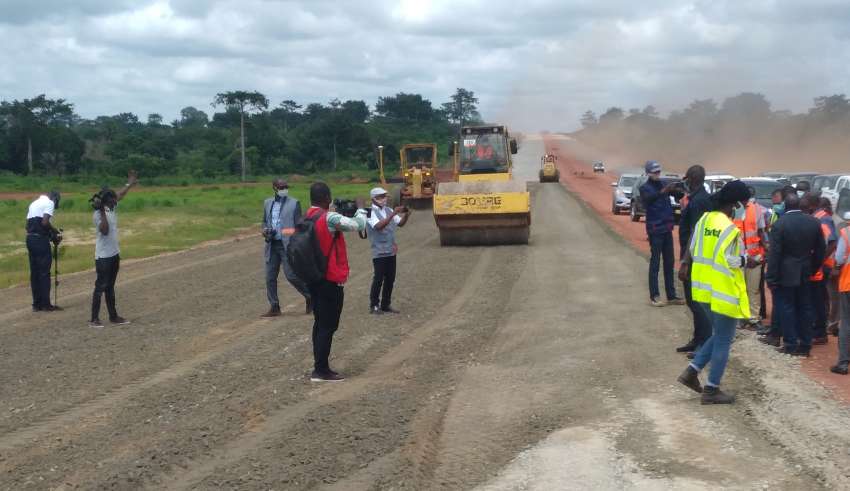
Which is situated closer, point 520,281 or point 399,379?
point 399,379

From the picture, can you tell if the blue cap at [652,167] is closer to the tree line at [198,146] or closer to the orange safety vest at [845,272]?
the orange safety vest at [845,272]

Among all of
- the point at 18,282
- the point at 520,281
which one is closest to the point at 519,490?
the point at 520,281

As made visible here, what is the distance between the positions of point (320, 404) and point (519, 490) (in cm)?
264

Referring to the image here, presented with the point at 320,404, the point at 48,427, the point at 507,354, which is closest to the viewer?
the point at 48,427

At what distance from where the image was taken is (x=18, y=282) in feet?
59.9

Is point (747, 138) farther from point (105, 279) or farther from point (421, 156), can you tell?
point (105, 279)

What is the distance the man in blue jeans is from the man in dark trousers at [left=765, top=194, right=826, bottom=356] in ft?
8.46

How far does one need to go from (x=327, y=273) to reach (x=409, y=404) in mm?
1463

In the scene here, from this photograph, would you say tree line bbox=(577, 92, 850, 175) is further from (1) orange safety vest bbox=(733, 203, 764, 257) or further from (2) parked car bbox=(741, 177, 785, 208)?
(1) orange safety vest bbox=(733, 203, 764, 257)

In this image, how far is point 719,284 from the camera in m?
7.55

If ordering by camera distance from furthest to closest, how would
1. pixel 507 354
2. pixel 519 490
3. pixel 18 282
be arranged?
pixel 18 282
pixel 507 354
pixel 519 490

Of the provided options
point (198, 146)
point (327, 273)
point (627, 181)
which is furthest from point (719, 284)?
point (198, 146)

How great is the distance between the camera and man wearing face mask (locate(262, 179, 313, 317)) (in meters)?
12.2

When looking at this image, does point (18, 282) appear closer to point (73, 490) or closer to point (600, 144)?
point (73, 490)
